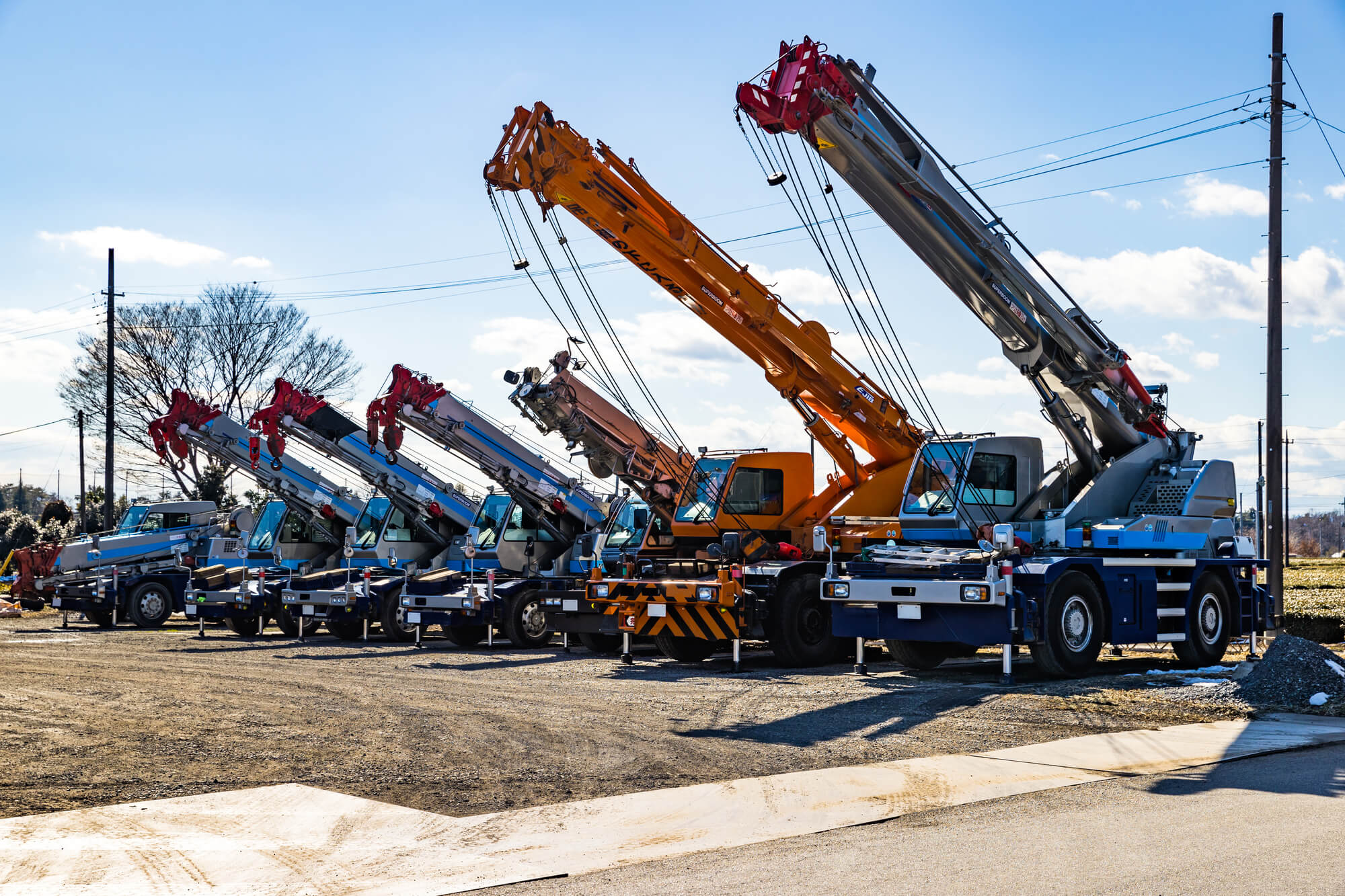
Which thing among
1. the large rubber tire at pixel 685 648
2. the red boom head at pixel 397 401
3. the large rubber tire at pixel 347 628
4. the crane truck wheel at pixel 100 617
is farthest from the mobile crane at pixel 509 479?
the crane truck wheel at pixel 100 617

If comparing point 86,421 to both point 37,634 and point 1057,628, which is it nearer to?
point 37,634

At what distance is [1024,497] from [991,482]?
0.55m

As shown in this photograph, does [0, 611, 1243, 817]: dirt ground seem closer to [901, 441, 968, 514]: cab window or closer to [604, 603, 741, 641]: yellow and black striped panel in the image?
[604, 603, 741, 641]: yellow and black striped panel

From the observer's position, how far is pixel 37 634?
88.7 feet

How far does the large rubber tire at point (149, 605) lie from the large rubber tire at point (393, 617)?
8170 mm

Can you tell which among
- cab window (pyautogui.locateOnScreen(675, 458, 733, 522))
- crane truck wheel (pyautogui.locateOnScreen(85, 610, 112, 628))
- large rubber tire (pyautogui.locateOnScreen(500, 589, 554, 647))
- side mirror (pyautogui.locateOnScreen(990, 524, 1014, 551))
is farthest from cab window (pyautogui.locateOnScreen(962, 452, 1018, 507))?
crane truck wheel (pyautogui.locateOnScreen(85, 610, 112, 628))

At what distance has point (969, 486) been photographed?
56.7 ft

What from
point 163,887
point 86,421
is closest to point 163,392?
point 86,421

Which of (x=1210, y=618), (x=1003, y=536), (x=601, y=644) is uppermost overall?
(x=1003, y=536)

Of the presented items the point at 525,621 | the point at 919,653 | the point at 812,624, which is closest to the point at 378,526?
the point at 525,621

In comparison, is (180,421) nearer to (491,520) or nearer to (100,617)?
(100,617)

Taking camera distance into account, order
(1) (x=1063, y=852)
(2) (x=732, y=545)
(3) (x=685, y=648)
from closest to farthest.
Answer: (1) (x=1063, y=852)
(2) (x=732, y=545)
(3) (x=685, y=648)

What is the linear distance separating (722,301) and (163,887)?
44.7ft

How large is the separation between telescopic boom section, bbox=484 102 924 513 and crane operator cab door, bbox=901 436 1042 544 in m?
2.03
